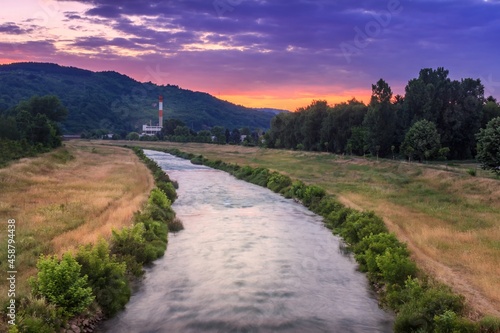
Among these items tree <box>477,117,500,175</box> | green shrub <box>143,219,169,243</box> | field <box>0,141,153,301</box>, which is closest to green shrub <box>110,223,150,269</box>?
field <box>0,141,153,301</box>

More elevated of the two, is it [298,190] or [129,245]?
[129,245]

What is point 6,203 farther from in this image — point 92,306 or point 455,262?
point 455,262

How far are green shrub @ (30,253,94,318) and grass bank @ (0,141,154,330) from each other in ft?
2.60

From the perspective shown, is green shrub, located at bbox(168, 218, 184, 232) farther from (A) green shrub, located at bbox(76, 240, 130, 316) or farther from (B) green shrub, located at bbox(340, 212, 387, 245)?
(A) green shrub, located at bbox(76, 240, 130, 316)

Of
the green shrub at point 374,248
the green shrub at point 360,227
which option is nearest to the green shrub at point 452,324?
the green shrub at point 374,248

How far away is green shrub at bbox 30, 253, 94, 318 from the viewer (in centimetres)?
1586

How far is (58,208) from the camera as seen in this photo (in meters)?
33.9

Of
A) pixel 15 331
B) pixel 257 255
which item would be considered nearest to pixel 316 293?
pixel 257 255

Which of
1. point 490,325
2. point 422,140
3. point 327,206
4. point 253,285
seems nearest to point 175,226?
point 253,285

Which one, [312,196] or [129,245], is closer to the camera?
[129,245]

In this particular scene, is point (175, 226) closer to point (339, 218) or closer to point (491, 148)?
point (339, 218)

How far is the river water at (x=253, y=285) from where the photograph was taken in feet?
58.4

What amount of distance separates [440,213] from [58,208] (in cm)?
3218

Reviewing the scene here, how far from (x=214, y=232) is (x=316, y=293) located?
1388 centimetres
